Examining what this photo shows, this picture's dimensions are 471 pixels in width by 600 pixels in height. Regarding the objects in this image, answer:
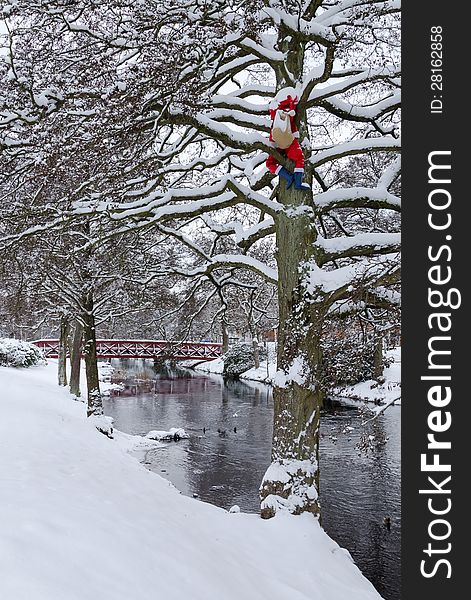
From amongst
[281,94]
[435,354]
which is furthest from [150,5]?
[435,354]

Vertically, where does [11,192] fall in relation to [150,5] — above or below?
below

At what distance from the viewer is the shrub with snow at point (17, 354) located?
23.0 m

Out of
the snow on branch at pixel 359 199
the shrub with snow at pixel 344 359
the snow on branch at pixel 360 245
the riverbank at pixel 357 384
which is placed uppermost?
the snow on branch at pixel 359 199

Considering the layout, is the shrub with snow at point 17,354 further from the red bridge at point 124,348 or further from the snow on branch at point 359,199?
the snow on branch at point 359,199

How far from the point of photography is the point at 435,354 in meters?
4.14

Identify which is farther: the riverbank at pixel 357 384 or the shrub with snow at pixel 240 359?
the shrub with snow at pixel 240 359

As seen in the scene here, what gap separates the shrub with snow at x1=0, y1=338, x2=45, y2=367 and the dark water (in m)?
4.26

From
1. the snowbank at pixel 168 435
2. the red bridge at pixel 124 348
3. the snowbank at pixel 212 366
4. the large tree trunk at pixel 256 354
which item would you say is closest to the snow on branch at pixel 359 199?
the snowbank at pixel 168 435

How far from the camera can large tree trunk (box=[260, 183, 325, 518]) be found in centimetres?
696

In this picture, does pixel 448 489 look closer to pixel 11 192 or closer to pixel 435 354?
pixel 435 354

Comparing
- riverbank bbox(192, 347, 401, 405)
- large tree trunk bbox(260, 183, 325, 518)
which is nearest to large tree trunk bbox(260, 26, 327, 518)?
large tree trunk bbox(260, 183, 325, 518)

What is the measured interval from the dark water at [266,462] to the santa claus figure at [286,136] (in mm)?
3530

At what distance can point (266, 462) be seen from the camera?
1517 centimetres

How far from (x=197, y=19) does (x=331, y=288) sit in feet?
11.2
